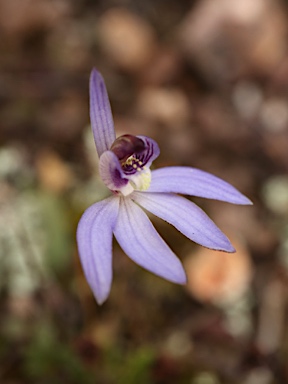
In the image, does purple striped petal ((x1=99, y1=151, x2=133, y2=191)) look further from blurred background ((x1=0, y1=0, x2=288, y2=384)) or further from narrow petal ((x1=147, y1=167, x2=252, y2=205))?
blurred background ((x1=0, y1=0, x2=288, y2=384))

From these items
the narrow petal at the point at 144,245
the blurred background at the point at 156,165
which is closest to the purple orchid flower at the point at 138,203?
the narrow petal at the point at 144,245

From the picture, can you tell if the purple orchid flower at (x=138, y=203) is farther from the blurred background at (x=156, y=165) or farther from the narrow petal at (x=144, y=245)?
the blurred background at (x=156, y=165)

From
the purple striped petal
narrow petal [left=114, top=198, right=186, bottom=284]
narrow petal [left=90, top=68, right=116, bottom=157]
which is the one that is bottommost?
narrow petal [left=114, top=198, right=186, bottom=284]

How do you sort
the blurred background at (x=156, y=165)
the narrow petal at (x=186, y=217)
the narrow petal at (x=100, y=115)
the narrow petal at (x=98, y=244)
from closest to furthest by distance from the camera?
1. the narrow petal at (x=98, y=244)
2. the narrow petal at (x=186, y=217)
3. the narrow petal at (x=100, y=115)
4. the blurred background at (x=156, y=165)

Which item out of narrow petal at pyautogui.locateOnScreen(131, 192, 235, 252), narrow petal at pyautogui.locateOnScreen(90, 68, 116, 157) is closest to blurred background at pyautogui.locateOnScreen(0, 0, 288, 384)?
narrow petal at pyautogui.locateOnScreen(131, 192, 235, 252)

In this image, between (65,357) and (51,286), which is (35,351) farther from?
(51,286)

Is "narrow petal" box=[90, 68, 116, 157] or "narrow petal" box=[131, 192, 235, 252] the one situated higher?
"narrow petal" box=[90, 68, 116, 157]
